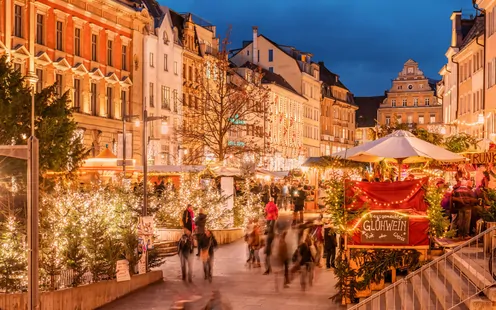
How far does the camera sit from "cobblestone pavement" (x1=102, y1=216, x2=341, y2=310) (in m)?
18.2

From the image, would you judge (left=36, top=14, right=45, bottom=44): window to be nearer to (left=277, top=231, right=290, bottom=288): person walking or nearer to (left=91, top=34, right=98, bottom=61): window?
(left=91, top=34, right=98, bottom=61): window

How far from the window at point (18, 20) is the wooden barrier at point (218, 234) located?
18.1 meters

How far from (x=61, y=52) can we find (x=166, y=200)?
20.3 m

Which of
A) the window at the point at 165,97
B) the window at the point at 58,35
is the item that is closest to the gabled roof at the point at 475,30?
the window at the point at 165,97

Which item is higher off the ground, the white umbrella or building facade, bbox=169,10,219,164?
building facade, bbox=169,10,219,164

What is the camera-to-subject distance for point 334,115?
401 feet

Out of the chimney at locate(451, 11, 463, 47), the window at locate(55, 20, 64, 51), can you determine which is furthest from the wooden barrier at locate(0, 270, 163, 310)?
the chimney at locate(451, 11, 463, 47)

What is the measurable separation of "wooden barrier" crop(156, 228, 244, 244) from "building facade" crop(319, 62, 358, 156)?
82.1 m

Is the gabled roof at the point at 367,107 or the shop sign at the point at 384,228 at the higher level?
the gabled roof at the point at 367,107

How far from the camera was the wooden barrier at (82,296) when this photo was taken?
16578mm

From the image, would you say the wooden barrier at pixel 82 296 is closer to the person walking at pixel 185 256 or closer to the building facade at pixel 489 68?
the person walking at pixel 185 256

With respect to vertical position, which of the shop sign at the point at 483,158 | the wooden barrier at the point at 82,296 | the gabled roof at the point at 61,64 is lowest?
the wooden barrier at the point at 82,296

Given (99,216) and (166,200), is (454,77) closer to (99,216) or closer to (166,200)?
(166,200)

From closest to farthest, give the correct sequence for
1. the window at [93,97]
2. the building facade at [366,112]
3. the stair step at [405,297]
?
1. the stair step at [405,297]
2. the window at [93,97]
3. the building facade at [366,112]
